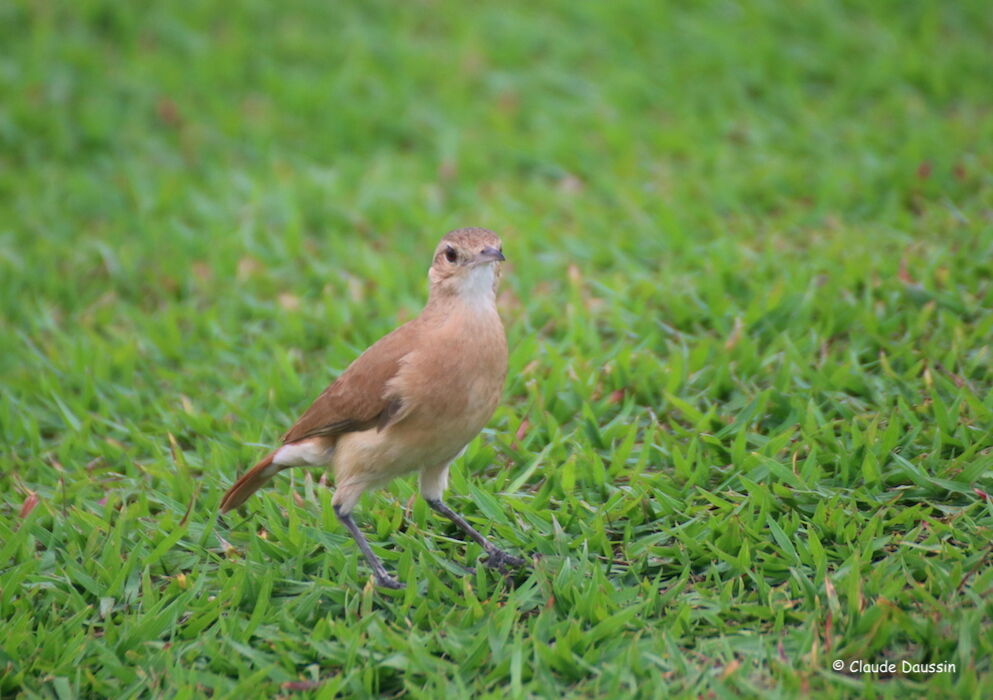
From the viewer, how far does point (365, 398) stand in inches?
168

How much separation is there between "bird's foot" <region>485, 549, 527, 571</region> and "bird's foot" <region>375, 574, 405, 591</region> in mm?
369

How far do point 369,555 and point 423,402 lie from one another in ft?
2.23

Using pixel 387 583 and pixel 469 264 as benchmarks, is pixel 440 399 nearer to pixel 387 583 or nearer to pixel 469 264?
pixel 469 264

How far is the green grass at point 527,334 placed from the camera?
3805 mm

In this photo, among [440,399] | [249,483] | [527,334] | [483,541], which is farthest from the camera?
[527,334]

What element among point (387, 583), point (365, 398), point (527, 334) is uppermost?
point (365, 398)

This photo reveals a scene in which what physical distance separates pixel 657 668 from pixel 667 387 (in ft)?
5.78

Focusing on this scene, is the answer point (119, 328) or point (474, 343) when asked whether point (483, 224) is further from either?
point (474, 343)

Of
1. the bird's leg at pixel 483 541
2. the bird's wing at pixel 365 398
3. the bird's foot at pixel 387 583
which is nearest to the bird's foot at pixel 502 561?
the bird's leg at pixel 483 541

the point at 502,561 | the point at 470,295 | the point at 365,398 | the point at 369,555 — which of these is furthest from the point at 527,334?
the point at 369,555

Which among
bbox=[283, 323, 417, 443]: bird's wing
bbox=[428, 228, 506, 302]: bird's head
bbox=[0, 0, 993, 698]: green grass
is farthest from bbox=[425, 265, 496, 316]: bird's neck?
bbox=[0, 0, 993, 698]: green grass

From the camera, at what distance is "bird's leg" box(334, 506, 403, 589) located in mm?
4121

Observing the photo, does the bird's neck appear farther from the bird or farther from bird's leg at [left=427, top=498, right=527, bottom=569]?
bird's leg at [left=427, top=498, right=527, bottom=569]

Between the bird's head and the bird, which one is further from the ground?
the bird's head
